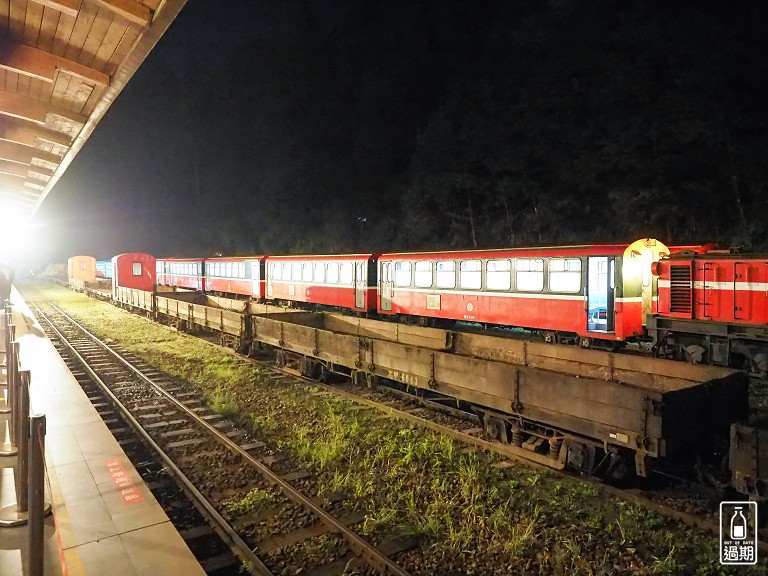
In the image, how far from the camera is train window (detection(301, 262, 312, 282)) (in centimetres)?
2291

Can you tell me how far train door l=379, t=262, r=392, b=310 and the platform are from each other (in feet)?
38.0

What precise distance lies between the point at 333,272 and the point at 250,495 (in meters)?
15.2

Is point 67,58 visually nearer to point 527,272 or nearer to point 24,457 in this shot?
point 24,457

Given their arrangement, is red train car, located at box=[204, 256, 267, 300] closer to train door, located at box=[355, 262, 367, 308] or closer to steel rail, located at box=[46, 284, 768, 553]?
train door, located at box=[355, 262, 367, 308]

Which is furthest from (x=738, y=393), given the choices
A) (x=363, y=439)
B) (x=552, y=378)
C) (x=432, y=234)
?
(x=432, y=234)

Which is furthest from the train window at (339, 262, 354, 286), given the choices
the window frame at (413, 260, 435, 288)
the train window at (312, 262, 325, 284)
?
the window frame at (413, 260, 435, 288)

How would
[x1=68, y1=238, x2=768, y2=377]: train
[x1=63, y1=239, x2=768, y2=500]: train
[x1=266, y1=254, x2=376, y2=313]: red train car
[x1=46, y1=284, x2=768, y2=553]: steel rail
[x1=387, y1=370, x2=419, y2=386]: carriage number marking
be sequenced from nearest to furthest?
[x1=46, y1=284, x2=768, y2=553]: steel rail → [x1=387, y1=370, x2=419, y2=386]: carriage number marking → [x1=63, y1=239, x2=768, y2=500]: train → [x1=68, y1=238, x2=768, y2=377]: train → [x1=266, y1=254, x2=376, y2=313]: red train car

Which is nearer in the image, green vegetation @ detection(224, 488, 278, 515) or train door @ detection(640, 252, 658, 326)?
green vegetation @ detection(224, 488, 278, 515)

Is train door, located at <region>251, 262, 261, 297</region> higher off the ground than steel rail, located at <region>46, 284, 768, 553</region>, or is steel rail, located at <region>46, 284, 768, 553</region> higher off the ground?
train door, located at <region>251, 262, 261, 297</region>

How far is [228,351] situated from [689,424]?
39.7 feet

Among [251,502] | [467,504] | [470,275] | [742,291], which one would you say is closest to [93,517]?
[251,502]

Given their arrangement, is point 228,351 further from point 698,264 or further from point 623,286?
point 698,264

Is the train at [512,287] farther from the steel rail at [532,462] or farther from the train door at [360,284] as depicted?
the steel rail at [532,462]

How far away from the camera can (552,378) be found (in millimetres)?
6824
